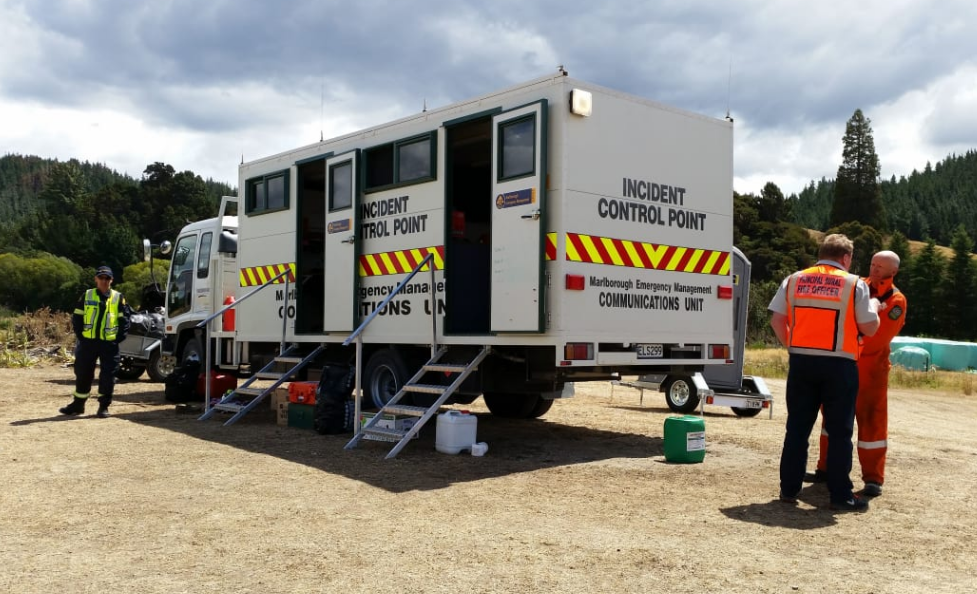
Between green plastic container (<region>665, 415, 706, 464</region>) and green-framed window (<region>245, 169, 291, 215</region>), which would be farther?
green-framed window (<region>245, 169, 291, 215</region>)

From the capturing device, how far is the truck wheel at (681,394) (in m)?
12.1

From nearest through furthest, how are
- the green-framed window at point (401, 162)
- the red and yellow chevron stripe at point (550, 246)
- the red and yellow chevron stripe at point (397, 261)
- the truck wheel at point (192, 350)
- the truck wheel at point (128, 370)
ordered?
the red and yellow chevron stripe at point (550, 246) < the red and yellow chevron stripe at point (397, 261) < the green-framed window at point (401, 162) < the truck wheel at point (192, 350) < the truck wheel at point (128, 370)

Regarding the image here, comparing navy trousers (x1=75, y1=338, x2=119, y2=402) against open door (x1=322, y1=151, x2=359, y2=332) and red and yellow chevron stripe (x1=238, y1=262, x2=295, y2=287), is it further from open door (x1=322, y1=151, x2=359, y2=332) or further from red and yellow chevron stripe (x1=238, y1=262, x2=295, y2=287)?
open door (x1=322, y1=151, x2=359, y2=332)

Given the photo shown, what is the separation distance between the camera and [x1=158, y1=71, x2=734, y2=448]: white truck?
24.4 ft

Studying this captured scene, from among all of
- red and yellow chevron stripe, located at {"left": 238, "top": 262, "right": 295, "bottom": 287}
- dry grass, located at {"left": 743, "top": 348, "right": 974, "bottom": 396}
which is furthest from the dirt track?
dry grass, located at {"left": 743, "top": 348, "right": 974, "bottom": 396}

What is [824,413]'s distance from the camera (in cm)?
600

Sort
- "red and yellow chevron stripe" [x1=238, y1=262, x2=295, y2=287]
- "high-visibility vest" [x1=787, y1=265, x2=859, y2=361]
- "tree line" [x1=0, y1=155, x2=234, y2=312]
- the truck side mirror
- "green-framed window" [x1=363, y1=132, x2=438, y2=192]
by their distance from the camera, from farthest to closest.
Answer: "tree line" [x1=0, y1=155, x2=234, y2=312] → the truck side mirror → "red and yellow chevron stripe" [x1=238, y1=262, x2=295, y2=287] → "green-framed window" [x1=363, y1=132, x2=438, y2=192] → "high-visibility vest" [x1=787, y1=265, x2=859, y2=361]

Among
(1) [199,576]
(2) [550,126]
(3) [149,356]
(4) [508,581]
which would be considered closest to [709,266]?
(2) [550,126]

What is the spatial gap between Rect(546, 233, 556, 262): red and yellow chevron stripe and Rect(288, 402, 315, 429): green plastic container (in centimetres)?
369

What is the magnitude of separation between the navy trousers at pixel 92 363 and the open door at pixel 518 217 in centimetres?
551

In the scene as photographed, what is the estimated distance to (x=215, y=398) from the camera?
11625 mm

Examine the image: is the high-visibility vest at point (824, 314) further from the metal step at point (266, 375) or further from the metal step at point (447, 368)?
the metal step at point (266, 375)

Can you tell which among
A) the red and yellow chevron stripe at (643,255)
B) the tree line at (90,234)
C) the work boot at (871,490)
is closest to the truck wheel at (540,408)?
the red and yellow chevron stripe at (643,255)

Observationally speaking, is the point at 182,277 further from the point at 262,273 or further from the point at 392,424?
the point at 392,424
